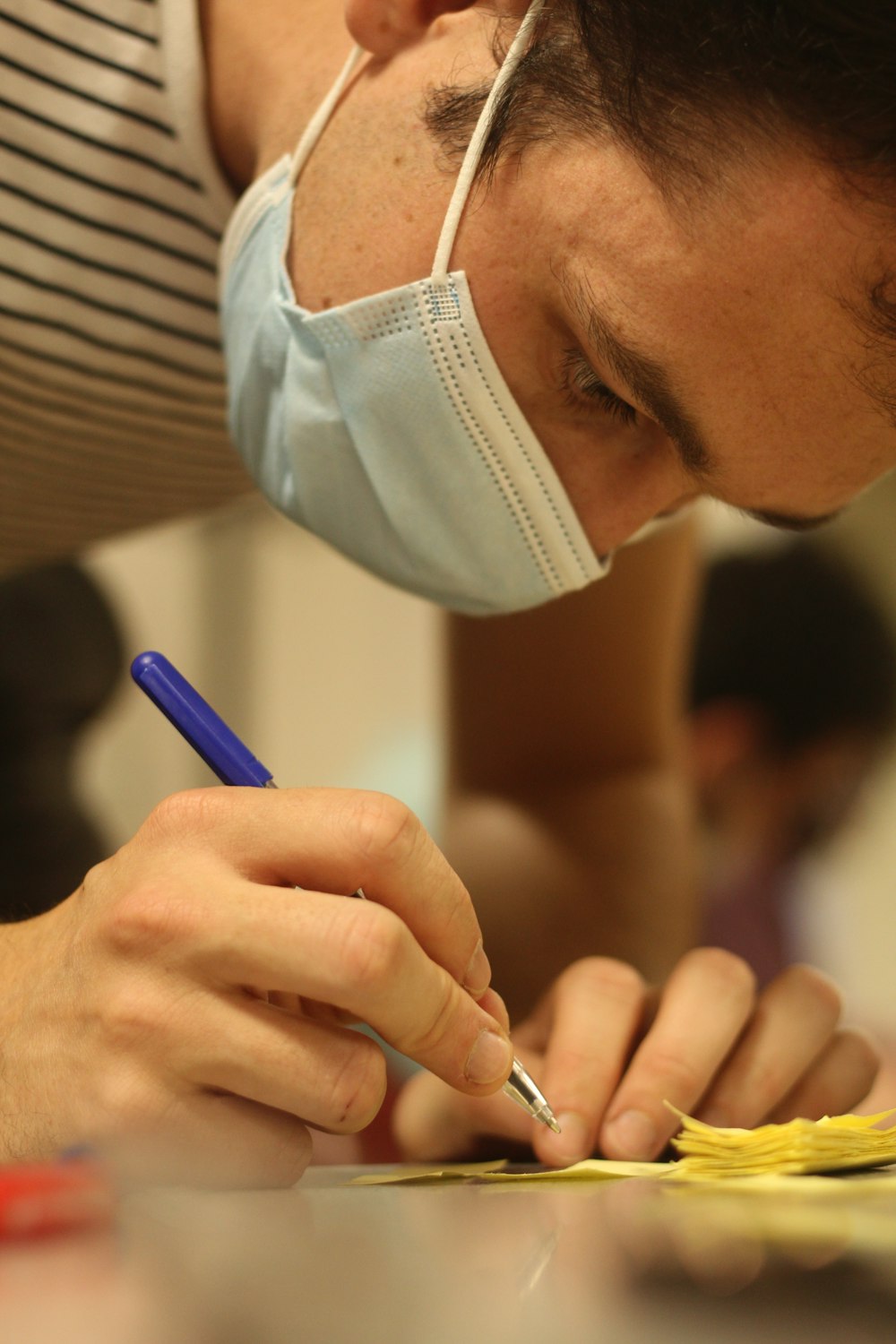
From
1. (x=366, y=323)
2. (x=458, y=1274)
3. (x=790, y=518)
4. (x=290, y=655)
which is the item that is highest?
(x=366, y=323)

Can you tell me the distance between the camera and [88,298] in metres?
1.03

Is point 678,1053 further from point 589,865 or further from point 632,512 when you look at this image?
point 589,865

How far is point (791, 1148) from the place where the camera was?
0.58 meters

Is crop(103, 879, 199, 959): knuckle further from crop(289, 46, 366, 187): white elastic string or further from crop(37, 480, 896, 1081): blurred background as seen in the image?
crop(37, 480, 896, 1081): blurred background

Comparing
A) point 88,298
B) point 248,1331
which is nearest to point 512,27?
point 88,298

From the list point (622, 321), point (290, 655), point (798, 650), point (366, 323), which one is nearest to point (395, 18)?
point (366, 323)

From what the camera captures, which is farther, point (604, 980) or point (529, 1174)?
point (604, 980)

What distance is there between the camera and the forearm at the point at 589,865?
1.04 metres

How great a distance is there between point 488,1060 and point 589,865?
24.5 inches

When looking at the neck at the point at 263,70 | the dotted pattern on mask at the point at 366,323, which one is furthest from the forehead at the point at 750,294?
the neck at the point at 263,70

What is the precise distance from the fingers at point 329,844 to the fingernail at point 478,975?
26 millimetres

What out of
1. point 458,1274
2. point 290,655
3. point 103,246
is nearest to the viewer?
point 458,1274

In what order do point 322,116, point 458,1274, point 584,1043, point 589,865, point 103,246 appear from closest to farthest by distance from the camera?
point 458,1274, point 584,1043, point 322,116, point 103,246, point 589,865

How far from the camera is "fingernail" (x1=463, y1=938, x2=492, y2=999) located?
59 cm
